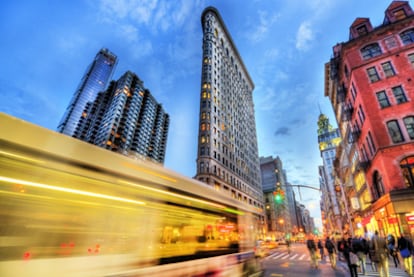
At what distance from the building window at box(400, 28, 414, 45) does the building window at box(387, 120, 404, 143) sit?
1043 centimetres

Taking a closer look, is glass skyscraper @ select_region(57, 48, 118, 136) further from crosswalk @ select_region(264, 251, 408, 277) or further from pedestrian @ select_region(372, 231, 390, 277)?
pedestrian @ select_region(372, 231, 390, 277)

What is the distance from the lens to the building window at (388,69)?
22.3 meters

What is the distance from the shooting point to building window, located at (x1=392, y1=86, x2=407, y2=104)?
67.4 ft

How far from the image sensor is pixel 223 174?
174 ft

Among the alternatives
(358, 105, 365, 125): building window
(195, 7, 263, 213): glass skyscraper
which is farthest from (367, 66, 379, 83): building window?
(195, 7, 263, 213): glass skyscraper

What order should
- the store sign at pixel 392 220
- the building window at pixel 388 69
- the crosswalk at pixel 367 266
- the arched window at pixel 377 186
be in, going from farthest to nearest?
the building window at pixel 388 69, the arched window at pixel 377 186, the store sign at pixel 392 220, the crosswalk at pixel 367 266

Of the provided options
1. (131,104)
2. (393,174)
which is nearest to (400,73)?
(393,174)

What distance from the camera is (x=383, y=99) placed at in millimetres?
21531

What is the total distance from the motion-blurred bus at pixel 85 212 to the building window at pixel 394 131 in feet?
76.5

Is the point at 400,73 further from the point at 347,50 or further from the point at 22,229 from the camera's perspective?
the point at 22,229

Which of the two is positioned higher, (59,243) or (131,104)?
(131,104)

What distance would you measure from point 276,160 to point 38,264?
402ft

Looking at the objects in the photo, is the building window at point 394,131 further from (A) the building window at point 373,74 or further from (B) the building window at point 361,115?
(A) the building window at point 373,74

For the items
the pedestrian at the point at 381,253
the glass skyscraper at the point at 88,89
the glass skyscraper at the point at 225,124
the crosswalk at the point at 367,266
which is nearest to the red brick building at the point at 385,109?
the crosswalk at the point at 367,266
